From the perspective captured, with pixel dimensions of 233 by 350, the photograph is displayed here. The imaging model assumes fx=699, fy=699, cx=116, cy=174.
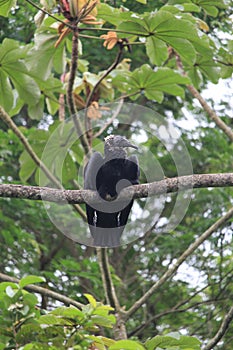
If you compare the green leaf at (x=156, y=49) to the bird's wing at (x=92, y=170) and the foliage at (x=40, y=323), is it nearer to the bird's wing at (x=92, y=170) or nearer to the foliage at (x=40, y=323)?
the bird's wing at (x=92, y=170)

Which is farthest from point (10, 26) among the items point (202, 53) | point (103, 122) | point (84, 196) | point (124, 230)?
point (84, 196)

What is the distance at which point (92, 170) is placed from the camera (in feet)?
15.6

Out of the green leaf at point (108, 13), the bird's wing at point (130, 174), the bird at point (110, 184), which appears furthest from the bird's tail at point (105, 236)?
the green leaf at point (108, 13)

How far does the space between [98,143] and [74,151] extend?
0.28 m

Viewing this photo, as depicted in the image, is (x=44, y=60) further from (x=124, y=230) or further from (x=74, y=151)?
(x=124, y=230)

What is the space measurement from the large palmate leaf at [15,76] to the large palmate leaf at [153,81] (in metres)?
0.73

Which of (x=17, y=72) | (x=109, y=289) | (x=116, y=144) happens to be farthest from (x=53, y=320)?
(x=17, y=72)

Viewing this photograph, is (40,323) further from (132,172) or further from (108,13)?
(108,13)

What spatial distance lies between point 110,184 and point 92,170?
0.18 metres

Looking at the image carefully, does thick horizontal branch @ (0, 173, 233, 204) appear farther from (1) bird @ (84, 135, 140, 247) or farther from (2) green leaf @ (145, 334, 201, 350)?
(2) green leaf @ (145, 334, 201, 350)

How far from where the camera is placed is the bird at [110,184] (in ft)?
15.2

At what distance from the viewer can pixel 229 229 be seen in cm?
665

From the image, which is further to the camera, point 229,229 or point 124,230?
point 229,229

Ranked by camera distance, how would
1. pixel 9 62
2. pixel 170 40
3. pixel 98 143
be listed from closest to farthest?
pixel 170 40
pixel 9 62
pixel 98 143
